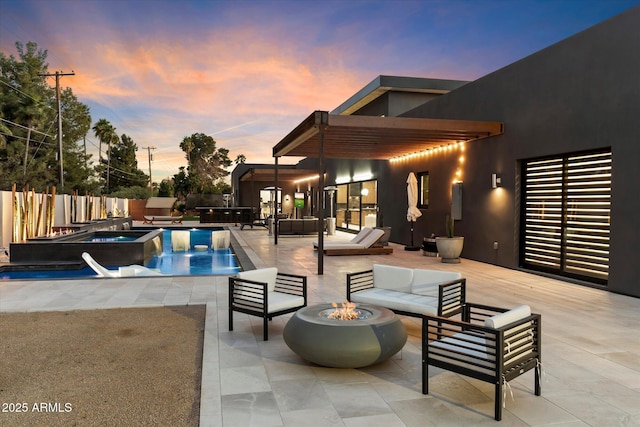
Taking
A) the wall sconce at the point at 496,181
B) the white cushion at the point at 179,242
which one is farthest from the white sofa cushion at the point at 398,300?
the white cushion at the point at 179,242

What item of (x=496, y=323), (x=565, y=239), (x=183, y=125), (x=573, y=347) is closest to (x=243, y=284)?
(x=496, y=323)

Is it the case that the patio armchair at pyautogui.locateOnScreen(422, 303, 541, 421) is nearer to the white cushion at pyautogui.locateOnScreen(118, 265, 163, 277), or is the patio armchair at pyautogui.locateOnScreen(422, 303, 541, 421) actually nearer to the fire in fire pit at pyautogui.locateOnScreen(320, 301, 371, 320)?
the fire in fire pit at pyautogui.locateOnScreen(320, 301, 371, 320)

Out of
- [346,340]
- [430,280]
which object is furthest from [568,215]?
[346,340]

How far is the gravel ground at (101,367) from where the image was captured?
10.4 ft

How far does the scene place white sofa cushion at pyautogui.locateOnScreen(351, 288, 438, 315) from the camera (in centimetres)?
473

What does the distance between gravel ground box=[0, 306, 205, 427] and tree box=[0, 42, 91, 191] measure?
983 inches

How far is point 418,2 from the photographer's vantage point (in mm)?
15945

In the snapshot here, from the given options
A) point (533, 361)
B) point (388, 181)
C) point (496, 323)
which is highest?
point (388, 181)

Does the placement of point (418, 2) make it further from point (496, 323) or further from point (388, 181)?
point (496, 323)

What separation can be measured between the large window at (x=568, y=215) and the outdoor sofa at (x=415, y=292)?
4078 millimetres

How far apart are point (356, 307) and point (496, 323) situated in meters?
1.57

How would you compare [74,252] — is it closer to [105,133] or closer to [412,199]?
[412,199]

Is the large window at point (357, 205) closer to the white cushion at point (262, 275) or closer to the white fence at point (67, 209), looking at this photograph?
the white fence at point (67, 209)

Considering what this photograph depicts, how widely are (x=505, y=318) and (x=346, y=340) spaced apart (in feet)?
4.07
